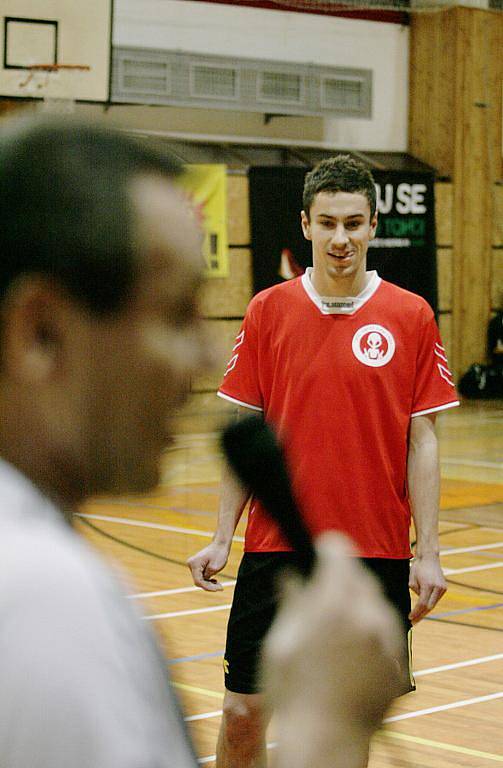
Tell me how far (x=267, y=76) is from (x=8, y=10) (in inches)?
196

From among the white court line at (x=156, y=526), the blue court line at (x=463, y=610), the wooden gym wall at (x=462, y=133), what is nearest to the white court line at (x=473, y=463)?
the white court line at (x=156, y=526)

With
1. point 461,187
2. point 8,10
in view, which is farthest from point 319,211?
point 461,187

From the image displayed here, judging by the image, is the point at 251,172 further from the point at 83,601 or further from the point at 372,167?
the point at 83,601

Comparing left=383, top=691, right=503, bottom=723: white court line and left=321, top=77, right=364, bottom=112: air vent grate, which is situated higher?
left=321, top=77, right=364, bottom=112: air vent grate

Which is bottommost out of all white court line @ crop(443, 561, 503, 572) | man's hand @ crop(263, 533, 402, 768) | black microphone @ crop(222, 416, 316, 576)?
white court line @ crop(443, 561, 503, 572)

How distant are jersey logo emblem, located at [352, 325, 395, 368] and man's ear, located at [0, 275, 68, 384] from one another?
3.03 metres

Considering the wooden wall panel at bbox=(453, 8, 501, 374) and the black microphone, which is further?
the wooden wall panel at bbox=(453, 8, 501, 374)

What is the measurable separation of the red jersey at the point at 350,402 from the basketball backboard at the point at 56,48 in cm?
941

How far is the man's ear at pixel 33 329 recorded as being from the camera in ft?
3.07

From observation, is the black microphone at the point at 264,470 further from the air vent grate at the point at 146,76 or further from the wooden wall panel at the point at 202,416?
the air vent grate at the point at 146,76

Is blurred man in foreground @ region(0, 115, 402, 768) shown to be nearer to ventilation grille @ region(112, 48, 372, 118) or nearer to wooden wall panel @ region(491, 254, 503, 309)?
ventilation grille @ region(112, 48, 372, 118)

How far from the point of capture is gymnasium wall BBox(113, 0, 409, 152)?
16.0 metres

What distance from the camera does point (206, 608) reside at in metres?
7.19

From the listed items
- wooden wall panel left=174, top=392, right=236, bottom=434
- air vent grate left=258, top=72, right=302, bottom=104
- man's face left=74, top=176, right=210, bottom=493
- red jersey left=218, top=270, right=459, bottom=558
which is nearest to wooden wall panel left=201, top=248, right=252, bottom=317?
air vent grate left=258, top=72, right=302, bottom=104
